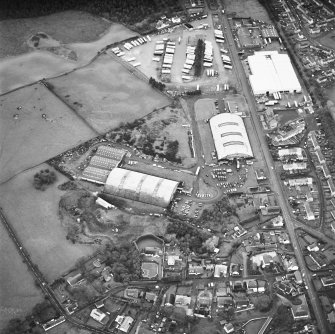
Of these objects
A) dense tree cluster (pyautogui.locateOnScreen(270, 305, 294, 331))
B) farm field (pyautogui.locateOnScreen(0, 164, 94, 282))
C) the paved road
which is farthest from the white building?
dense tree cluster (pyautogui.locateOnScreen(270, 305, 294, 331))

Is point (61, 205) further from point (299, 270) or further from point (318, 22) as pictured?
point (318, 22)

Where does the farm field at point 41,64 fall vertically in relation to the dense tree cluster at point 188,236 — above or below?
above

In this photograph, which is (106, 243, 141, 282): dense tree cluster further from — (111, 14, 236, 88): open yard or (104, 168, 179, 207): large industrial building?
(111, 14, 236, 88): open yard

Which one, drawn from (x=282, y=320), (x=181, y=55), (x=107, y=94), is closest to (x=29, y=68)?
(x=107, y=94)

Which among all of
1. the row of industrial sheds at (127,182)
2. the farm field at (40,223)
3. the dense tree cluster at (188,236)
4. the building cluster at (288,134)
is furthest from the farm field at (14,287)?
the building cluster at (288,134)

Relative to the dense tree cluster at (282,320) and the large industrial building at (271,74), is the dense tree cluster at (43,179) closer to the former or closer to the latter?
the dense tree cluster at (282,320)

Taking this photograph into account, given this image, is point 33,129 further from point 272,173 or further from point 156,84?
point 272,173
